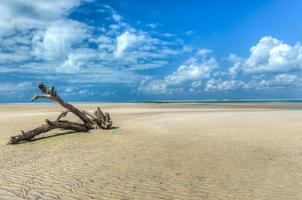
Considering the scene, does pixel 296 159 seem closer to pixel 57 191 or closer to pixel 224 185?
pixel 224 185

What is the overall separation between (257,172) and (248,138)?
6.78m

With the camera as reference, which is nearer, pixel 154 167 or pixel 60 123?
pixel 154 167

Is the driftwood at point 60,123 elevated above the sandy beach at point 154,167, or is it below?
above

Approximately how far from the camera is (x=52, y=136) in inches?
676

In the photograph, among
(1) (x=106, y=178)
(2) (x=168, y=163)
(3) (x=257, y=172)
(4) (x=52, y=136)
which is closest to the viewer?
(1) (x=106, y=178)

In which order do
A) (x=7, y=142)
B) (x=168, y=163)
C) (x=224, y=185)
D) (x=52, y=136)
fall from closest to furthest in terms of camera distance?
(x=224, y=185) → (x=168, y=163) → (x=7, y=142) → (x=52, y=136)

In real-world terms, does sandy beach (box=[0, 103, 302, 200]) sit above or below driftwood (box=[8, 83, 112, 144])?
below

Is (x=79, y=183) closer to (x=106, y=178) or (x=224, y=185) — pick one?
(x=106, y=178)

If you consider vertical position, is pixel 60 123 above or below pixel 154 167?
above

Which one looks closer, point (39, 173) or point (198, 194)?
point (198, 194)

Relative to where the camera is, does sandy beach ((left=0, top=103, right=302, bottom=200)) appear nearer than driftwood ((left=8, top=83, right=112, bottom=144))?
Yes

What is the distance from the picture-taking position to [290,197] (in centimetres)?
750

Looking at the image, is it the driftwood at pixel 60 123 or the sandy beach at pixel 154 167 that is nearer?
the sandy beach at pixel 154 167

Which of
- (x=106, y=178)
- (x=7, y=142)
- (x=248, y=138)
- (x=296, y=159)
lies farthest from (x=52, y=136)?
(x=296, y=159)
